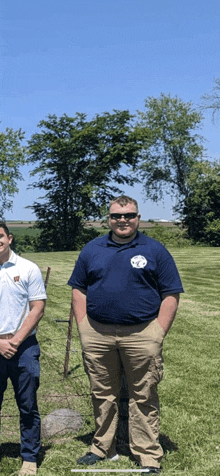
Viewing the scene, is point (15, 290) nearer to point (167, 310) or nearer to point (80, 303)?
point (80, 303)

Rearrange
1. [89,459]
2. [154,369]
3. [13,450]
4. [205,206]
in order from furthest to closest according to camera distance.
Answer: [205,206] → [13,450] → [89,459] → [154,369]

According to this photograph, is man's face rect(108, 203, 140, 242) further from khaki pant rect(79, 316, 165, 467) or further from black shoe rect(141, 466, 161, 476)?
black shoe rect(141, 466, 161, 476)

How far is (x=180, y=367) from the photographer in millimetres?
7402

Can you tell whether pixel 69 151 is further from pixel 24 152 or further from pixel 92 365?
pixel 92 365

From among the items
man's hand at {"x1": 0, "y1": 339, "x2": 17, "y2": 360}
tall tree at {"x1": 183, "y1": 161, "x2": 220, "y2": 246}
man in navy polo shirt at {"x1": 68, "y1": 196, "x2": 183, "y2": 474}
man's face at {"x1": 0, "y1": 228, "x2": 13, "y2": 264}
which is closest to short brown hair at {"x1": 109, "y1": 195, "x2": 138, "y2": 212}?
man in navy polo shirt at {"x1": 68, "y1": 196, "x2": 183, "y2": 474}

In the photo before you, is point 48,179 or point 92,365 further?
point 48,179

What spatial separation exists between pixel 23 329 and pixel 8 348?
0.52ft

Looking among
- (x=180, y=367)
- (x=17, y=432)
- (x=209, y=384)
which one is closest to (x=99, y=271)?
(x=17, y=432)

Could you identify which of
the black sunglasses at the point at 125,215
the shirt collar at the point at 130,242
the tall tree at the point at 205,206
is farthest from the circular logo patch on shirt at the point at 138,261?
the tall tree at the point at 205,206

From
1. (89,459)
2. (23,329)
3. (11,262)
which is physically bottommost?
(89,459)

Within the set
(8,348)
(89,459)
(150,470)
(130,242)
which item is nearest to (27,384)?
(8,348)

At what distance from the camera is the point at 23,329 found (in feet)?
12.6

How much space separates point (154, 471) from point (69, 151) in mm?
38435

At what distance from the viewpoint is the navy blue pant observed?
3.86 m
